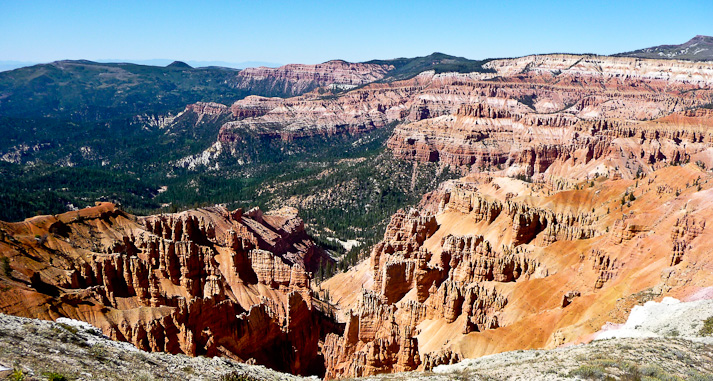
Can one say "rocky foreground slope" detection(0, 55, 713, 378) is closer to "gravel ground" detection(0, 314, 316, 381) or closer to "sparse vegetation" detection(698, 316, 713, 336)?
"sparse vegetation" detection(698, 316, 713, 336)

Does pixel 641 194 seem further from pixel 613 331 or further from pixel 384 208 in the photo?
pixel 384 208

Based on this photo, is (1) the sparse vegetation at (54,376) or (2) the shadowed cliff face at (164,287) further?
(2) the shadowed cliff face at (164,287)

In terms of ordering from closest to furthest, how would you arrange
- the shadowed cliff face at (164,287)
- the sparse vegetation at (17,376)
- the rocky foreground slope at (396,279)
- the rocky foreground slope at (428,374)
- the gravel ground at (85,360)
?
1. the sparse vegetation at (17,376)
2. the gravel ground at (85,360)
3. the rocky foreground slope at (428,374)
4. the rocky foreground slope at (396,279)
5. the shadowed cliff face at (164,287)

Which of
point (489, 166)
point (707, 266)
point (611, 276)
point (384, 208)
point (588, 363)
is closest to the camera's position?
point (588, 363)

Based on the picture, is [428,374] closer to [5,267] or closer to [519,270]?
[519,270]

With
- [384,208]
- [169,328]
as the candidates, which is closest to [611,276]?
[169,328]

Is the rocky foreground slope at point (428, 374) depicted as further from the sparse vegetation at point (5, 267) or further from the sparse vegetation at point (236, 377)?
the sparse vegetation at point (5, 267)

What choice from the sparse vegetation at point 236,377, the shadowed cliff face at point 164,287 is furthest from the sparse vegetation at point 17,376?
the shadowed cliff face at point 164,287

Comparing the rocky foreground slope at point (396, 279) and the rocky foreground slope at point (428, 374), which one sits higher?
the rocky foreground slope at point (428, 374)

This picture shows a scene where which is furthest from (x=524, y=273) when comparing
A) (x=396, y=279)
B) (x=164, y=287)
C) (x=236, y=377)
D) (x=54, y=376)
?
(x=54, y=376)
